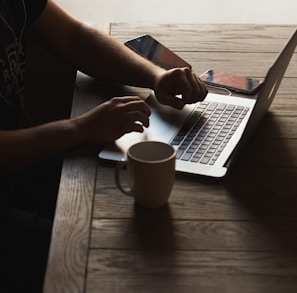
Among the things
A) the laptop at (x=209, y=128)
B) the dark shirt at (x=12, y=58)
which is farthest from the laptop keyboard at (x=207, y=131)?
the dark shirt at (x=12, y=58)

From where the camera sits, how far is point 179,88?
1.30 metres

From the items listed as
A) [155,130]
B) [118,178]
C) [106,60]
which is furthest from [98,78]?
[118,178]

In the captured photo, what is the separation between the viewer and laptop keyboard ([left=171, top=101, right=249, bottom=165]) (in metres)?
1.11

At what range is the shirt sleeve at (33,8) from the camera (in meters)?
1.42

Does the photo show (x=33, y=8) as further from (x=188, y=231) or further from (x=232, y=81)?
(x=188, y=231)

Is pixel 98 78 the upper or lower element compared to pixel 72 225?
lower

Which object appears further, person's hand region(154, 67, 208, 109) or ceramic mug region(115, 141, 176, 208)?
person's hand region(154, 67, 208, 109)

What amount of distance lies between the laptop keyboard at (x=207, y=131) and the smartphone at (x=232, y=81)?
8 cm

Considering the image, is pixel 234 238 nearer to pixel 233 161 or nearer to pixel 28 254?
pixel 233 161

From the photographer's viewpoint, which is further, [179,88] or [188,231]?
[179,88]

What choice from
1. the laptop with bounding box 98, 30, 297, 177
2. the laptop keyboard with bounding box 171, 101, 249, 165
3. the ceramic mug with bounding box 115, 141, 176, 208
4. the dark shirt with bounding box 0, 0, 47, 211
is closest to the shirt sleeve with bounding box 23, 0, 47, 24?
the dark shirt with bounding box 0, 0, 47, 211

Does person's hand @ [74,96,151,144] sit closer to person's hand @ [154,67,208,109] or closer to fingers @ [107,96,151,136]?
fingers @ [107,96,151,136]

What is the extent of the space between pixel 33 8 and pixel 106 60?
204 millimetres

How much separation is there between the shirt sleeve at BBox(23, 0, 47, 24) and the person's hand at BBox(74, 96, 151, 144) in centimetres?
38
